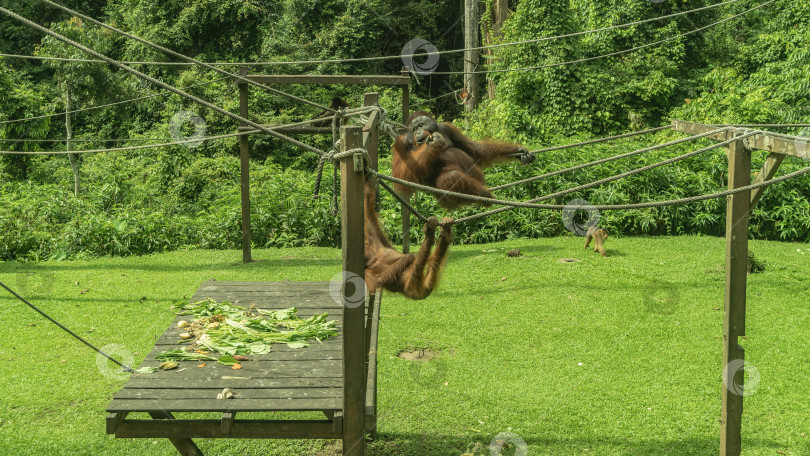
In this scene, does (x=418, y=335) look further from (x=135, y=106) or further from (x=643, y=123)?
(x=135, y=106)

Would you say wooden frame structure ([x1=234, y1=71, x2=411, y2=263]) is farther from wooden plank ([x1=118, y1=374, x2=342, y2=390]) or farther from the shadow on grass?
wooden plank ([x1=118, y1=374, x2=342, y2=390])

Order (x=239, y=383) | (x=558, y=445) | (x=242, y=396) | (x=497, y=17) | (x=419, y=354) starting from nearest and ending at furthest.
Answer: (x=242, y=396), (x=239, y=383), (x=558, y=445), (x=419, y=354), (x=497, y=17)

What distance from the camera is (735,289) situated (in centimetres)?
388

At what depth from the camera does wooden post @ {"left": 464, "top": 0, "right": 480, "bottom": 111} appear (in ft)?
47.5

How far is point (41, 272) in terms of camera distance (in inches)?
334

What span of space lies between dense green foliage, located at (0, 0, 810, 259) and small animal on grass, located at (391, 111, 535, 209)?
15.0 feet

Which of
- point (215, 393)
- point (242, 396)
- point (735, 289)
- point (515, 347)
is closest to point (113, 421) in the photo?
point (215, 393)

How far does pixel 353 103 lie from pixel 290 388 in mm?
14132

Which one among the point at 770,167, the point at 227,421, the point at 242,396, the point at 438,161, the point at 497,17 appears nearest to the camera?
the point at 227,421

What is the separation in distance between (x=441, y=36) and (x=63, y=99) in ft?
32.3

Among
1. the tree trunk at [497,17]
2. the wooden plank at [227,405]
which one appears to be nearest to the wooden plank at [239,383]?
the wooden plank at [227,405]

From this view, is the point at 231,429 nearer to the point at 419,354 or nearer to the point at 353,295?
the point at 353,295

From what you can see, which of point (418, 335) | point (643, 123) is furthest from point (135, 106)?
point (418, 335)

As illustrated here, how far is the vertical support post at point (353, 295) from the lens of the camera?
2.86 m
